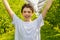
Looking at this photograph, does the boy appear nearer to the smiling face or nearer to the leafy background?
the smiling face

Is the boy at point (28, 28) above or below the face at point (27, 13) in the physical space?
below

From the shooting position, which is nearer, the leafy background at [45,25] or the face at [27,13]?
Result: the face at [27,13]

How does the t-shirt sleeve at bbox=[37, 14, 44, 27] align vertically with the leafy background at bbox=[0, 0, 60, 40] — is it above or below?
above

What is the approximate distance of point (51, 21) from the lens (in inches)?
229

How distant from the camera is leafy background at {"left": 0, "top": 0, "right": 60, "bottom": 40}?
5.48 metres

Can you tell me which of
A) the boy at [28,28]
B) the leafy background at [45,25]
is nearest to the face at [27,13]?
the boy at [28,28]

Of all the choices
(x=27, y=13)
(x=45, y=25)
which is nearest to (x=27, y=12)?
(x=27, y=13)

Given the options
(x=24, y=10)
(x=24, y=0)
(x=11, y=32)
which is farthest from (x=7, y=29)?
(x=24, y=10)

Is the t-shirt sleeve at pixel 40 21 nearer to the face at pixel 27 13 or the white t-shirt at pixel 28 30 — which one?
the white t-shirt at pixel 28 30

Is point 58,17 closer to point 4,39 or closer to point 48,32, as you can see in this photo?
point 48,32

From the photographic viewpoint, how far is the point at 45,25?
5703 mm

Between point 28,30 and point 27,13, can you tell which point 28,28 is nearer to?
point 28,30

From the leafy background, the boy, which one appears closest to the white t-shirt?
the boy

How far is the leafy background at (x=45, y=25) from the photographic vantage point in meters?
5.48
